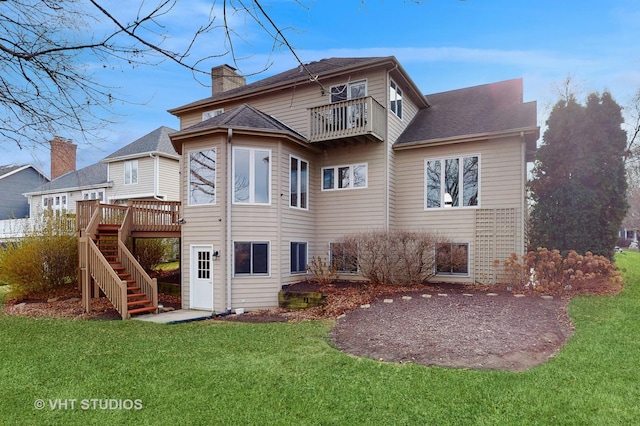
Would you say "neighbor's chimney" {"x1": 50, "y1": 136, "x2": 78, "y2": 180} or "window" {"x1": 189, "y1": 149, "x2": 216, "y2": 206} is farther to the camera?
"window" {"x1": 189, "y1": 149, "x2": 216, "y2": 206}

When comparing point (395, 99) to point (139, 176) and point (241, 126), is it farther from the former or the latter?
point (139, 176)

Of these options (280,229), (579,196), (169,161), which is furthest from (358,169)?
(169,161)

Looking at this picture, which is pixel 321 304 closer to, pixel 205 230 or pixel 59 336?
pixel 205 230

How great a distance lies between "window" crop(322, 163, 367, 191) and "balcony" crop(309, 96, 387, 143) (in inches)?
40.5

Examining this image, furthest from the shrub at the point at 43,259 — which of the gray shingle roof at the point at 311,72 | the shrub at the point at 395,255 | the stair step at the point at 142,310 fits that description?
the shrub at the point at 395,255

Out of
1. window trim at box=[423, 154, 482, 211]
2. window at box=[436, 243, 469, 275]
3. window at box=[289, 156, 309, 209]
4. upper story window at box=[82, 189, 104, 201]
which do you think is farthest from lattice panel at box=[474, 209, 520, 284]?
upper story window at box=[82, 189, 104, 201]

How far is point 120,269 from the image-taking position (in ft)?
38.0

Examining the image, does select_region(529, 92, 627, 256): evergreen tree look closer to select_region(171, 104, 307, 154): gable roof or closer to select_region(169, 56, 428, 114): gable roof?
select_region(169, 56, 428, 114): gable roof

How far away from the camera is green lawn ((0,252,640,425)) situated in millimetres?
3863

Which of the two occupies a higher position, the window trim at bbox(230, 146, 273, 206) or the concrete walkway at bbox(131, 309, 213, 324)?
the window trim at bbox(230, 146, 273, 206)

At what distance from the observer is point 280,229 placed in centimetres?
1138

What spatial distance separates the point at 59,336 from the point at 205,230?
445 cm

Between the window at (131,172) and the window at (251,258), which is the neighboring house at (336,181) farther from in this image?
Result: the window at (131,172)

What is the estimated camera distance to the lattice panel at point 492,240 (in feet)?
36.9
